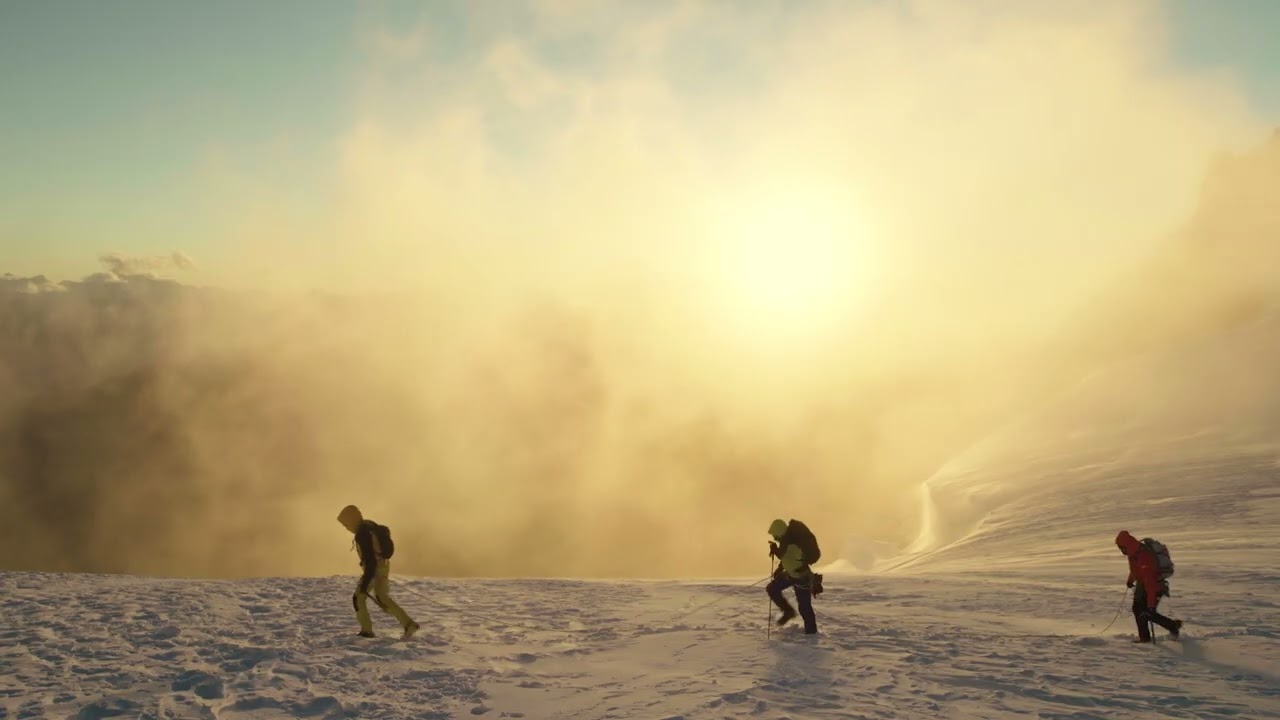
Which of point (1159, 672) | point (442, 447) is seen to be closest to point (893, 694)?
point (1159, 672)

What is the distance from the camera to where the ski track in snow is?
23.1 feet

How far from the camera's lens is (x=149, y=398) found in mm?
129625

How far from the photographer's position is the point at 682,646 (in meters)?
9.59

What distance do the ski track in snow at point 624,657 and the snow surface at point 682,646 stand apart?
0.04 metres

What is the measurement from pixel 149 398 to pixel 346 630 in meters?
147

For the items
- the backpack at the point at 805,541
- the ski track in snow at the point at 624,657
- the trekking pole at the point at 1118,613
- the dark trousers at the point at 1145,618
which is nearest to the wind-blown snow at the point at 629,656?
the ski track in snow at the point at 624,657

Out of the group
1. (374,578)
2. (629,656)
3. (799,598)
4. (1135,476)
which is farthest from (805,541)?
(1135,476)

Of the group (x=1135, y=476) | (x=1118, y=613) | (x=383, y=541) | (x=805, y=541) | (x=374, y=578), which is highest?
(x=1135, y=476)

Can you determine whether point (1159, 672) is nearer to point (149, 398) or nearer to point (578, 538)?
point (578, 538)

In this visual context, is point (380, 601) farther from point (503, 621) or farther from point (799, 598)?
point (799, 598)

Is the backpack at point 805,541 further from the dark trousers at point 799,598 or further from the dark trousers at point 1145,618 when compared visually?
the dark trousers at point 1145,618

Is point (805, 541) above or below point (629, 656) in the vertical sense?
above

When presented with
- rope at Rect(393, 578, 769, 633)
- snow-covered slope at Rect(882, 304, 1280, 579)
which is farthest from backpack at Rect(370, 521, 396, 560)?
snow-covered slope at Rect(882, 304, 1280, 579)

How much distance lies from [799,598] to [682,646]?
1.87 metres
